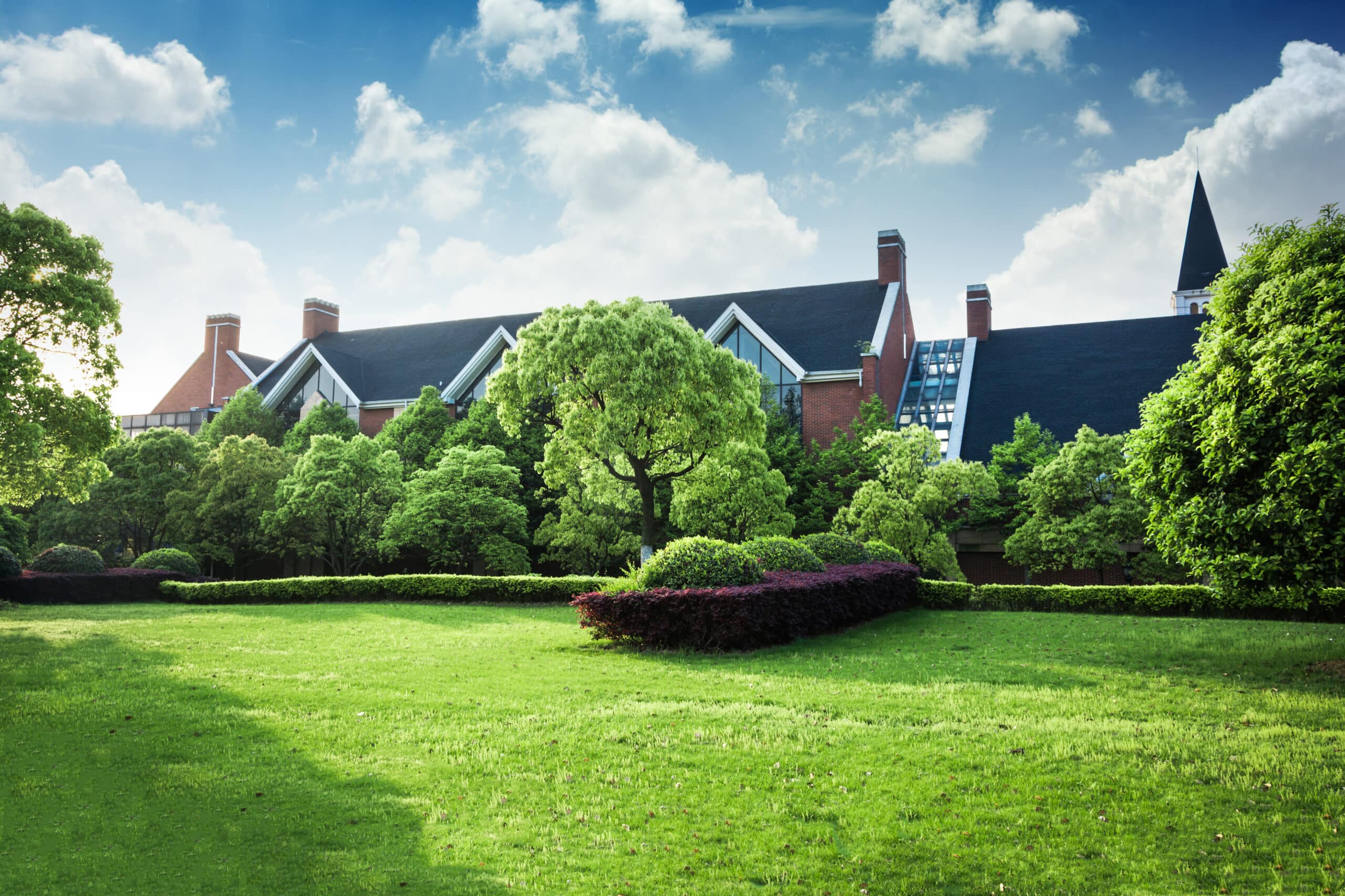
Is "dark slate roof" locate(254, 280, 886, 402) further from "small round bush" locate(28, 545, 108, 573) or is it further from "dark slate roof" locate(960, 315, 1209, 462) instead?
"small round bush" locate(28, 545, 108, 573)

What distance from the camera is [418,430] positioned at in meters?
33.2

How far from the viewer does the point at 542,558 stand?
28.1 m

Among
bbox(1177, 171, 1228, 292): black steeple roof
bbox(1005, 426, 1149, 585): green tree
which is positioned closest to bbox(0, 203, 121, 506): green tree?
bbox(1005, 426, 1149, 585): green tree

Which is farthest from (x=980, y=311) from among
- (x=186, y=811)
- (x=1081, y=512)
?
(x=186, y=811)

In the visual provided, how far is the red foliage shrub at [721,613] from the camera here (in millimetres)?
12914

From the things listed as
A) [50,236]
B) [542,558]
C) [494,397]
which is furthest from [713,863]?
[542,558]

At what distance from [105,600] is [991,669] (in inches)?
875

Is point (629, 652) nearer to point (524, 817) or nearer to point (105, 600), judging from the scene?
point (524, 817)

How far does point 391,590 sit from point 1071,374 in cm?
2508

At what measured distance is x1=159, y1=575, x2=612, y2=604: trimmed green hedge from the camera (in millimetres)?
21250

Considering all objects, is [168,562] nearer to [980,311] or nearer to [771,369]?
[771,369]

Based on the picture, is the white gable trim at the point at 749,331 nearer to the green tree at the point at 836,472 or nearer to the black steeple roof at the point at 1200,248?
the green tree at the point at 836,472

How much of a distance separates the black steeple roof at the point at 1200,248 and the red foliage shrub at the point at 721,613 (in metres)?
40.7

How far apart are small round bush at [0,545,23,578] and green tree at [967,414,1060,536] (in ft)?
82.1
